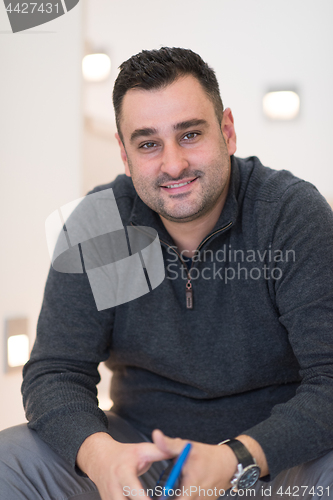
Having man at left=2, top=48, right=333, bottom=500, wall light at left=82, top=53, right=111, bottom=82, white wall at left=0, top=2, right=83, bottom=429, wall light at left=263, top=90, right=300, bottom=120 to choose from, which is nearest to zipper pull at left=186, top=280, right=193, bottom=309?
man at left=2, top=48, right=333, bottom=500

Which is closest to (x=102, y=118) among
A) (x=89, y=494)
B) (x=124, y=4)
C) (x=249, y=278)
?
(x=124, y=4)

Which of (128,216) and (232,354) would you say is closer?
(232,354)

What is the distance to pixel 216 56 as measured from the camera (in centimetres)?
187

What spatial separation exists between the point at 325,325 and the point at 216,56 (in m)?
1.29

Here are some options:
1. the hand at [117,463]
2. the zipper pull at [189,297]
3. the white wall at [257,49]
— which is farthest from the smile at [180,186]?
the white wall at [257,49]

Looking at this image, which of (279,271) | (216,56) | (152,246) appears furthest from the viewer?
(216,56)

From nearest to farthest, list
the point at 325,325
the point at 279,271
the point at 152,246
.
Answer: the point at 325,325, the point at 279,271, the point at 152,246

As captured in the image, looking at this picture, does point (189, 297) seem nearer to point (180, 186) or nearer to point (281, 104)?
point (180, 186)

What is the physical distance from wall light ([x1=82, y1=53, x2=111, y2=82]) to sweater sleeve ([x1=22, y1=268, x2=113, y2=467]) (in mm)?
1069

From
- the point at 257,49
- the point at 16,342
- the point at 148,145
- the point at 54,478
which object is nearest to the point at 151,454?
the point at 54,478

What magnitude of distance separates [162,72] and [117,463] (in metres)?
0.80

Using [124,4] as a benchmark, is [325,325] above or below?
below

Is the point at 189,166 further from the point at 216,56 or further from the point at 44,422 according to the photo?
the point at 216,56

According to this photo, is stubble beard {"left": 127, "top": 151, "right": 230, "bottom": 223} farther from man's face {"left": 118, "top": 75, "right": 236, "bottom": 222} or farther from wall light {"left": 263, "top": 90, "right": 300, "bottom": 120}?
wall light {"left": 263, "top": 90, "right": 300, "bottom": 120}
